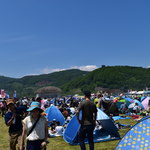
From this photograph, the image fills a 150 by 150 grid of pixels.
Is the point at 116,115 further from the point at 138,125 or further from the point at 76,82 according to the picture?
the point at 76,82

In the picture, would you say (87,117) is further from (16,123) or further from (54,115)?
(54,115)

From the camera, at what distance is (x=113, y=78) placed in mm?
148500

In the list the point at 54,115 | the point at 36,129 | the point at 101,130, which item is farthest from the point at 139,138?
the point at 54,115

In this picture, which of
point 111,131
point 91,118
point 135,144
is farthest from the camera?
point 111,131

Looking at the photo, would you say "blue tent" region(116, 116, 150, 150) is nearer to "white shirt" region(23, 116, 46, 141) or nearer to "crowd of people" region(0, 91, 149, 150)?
"crowd of people" region(0, 91, 149, 150)

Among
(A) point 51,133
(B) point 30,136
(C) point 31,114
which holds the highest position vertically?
(C) point 31,114

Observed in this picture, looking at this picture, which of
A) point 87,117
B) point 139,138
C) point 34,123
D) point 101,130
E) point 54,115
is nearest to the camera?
point 34,123

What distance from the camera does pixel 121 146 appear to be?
539 centimetres

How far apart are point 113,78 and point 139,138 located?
145 metres

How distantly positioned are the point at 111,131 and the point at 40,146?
549 cm

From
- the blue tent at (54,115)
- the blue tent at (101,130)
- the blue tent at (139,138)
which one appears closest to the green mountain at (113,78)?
the blue tent at (54,115)

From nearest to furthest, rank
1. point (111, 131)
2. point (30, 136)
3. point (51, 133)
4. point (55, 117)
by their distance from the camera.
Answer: point (30, 136)
point (111, 131)
point (51, 133)
point (55, 117)

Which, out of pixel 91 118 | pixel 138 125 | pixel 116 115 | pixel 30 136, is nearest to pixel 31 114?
pixel 30 136

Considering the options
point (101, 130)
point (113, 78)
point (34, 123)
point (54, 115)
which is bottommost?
point (101, 130)
